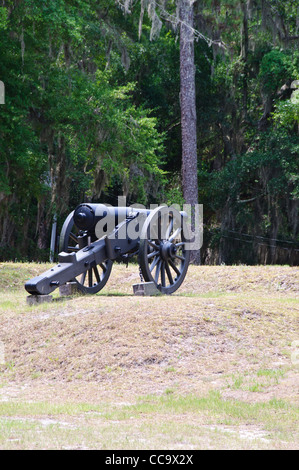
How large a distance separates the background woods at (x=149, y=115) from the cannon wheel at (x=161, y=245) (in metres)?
7.00

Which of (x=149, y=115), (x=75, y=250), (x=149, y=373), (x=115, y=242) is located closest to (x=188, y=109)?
(x=149, y=115)

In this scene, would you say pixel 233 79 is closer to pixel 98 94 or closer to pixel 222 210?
pixel 222 210

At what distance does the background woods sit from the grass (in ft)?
28.6

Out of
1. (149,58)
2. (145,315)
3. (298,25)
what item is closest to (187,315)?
(145,315)

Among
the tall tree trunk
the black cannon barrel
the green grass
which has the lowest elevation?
the green grass

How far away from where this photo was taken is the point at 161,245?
11.5 meters

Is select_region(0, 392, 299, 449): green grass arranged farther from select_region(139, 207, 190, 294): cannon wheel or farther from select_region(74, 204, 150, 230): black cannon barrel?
select_region(74, 204, 150, 230): black cannon barrel

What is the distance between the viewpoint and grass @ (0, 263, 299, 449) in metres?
5.68

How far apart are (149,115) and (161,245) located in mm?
15382

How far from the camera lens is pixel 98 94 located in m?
20.4

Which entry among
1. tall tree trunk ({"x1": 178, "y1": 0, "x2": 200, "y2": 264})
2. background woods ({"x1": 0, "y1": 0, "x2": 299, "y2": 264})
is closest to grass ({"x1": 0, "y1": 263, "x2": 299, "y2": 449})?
background woods ({"x1": 0, "y1": 0, "x2": 299, "y2": 264})

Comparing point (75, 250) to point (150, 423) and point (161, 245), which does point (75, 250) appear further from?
point (150, 423)

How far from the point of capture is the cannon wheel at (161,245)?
429 inches

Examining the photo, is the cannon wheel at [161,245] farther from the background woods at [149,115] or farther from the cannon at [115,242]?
the background woods at [149,115]
